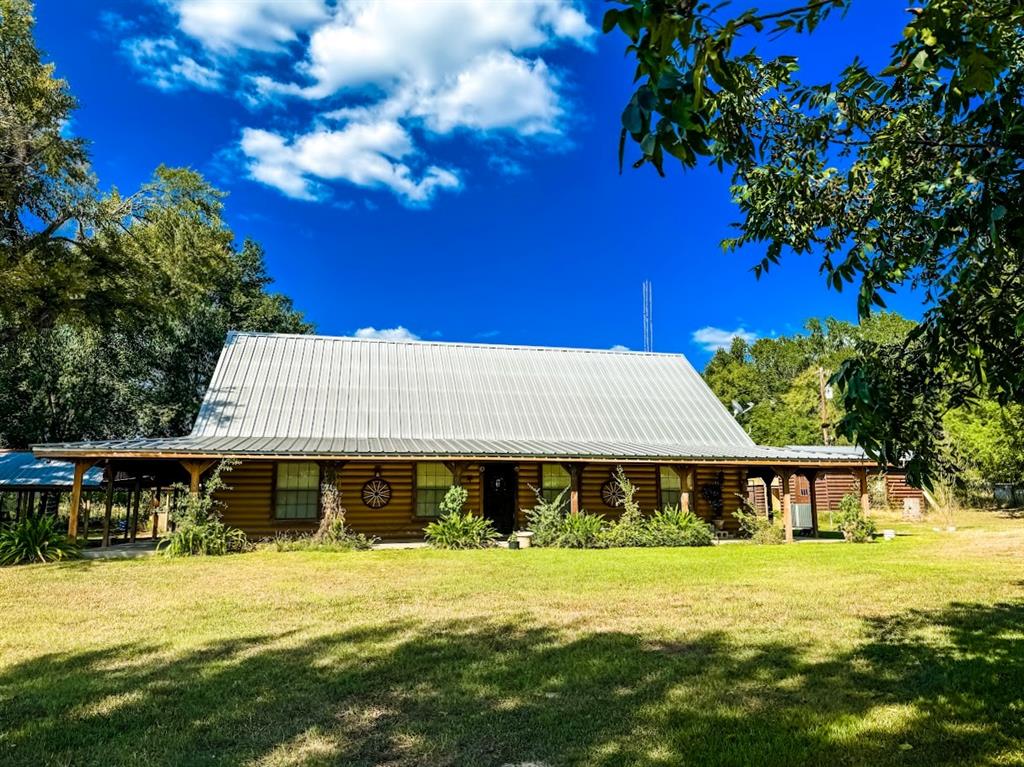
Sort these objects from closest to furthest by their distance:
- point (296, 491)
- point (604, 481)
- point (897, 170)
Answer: point (897, 170) < point (296, 491) < point (604, 481)

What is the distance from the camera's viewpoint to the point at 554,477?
19.5 meters

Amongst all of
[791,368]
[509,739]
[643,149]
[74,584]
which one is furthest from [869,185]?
[791,368]

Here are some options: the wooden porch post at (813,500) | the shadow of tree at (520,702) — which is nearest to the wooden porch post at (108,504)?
the shadow of tree at (520,702)

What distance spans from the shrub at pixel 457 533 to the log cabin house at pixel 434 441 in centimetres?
126

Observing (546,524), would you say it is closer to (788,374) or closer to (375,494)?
(375,494)

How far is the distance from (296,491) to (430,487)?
143 inches

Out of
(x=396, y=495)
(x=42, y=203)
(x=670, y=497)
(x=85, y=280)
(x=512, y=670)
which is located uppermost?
(x=42, y=203)

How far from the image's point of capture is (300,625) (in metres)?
7.52

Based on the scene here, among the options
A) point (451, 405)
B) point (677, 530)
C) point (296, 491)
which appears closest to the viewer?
point (677, 530)

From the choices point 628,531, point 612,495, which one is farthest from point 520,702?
point 612,495

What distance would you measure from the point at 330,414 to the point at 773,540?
1300cm

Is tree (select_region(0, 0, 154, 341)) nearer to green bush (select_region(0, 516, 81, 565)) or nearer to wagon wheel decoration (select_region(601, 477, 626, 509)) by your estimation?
green bush (select_region(0, 516, 81, 565))

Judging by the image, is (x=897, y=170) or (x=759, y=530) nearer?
(x=897, y=170)

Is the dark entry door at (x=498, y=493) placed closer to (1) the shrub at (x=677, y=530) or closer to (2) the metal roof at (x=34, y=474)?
(1) the shrub at (x=677, y=530)
